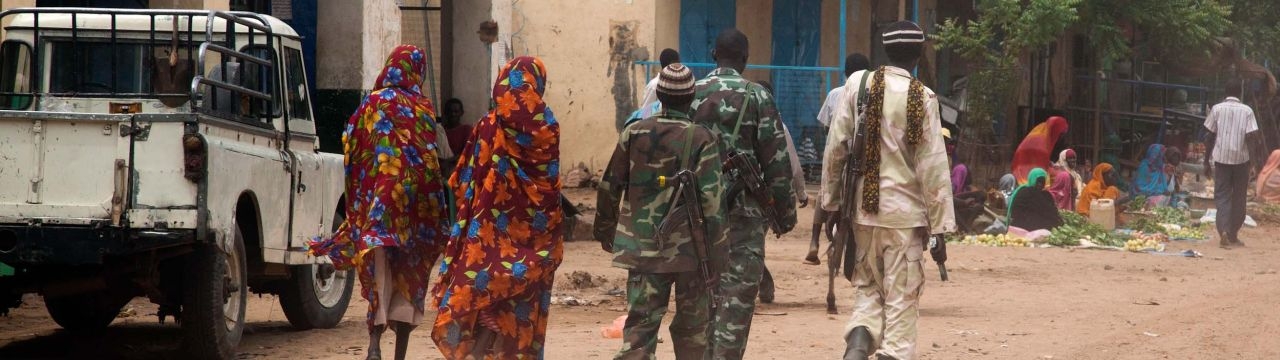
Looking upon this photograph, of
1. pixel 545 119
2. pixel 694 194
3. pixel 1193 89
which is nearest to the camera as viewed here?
pixel 694 194

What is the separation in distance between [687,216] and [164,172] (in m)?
2.38

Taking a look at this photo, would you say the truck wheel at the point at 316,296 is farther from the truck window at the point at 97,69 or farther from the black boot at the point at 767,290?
the black boot at the point at 767,290

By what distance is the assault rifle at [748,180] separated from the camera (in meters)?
6.24

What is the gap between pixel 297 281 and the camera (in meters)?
8.52

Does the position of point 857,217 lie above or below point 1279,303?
above

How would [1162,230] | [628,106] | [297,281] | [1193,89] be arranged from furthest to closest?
[1193,89] → [628,106] → [1162,230] → [297,281]

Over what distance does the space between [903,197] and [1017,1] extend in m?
12.9

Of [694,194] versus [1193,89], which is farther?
[1193,89]

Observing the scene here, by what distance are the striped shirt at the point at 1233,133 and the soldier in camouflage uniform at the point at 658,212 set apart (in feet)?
35.4

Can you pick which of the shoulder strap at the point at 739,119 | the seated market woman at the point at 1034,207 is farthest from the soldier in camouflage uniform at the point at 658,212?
the seated market woman at the point at 1034,207

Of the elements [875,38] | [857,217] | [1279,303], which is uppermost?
[875,38]

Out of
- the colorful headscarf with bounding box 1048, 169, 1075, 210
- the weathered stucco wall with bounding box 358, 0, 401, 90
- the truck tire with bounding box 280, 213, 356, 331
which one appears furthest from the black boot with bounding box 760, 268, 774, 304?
the colorful headscarf with bounding box 1048, 169, 1075, 210

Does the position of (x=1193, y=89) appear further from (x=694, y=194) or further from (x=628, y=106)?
(x=694, y=194)

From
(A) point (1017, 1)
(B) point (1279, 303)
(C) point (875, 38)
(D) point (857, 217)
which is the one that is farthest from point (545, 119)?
(C) point (875, 38)
